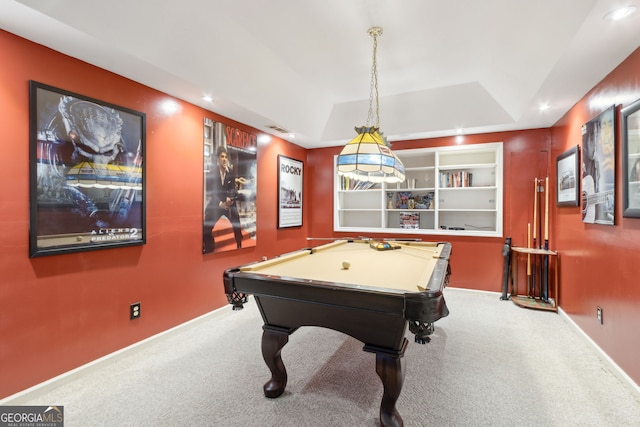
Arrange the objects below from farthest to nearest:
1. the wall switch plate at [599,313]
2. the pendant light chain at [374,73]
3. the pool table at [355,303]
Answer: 1. the pendant light chain at [374,73]
2. the wall switch plate at [599,313]
3. the pool table at [355,303]

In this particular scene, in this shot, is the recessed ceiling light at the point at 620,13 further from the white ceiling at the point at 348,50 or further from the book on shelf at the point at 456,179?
the book on shelf at the point at 456,179

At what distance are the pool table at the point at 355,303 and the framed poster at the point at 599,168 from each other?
1461 mm

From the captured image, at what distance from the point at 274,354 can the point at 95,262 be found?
5.21 ft

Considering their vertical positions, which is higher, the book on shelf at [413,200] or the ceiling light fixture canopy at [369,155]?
the ceiling light fixture canopy at [369,155]

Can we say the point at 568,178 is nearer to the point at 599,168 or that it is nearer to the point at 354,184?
the point at 599,168

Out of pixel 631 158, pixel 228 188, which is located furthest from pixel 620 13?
pixel 228 188

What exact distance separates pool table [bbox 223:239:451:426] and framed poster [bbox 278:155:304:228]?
2491 mm

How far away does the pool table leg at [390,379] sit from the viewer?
5.24ft

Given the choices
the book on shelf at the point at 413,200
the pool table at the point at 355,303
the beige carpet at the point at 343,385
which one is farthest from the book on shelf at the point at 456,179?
the pool table at the point at 355,303

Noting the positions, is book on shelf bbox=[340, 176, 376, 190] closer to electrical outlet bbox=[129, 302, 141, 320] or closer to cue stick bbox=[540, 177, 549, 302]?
cue stick bbox=[540, 177, 549, 302]

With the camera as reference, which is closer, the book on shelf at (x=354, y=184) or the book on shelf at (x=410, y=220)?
the book on shelf at (x=410, y=220)

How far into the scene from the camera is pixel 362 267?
2199 mm

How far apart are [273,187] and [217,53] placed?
6.94ft

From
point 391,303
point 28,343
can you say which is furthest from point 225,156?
point 391,303
